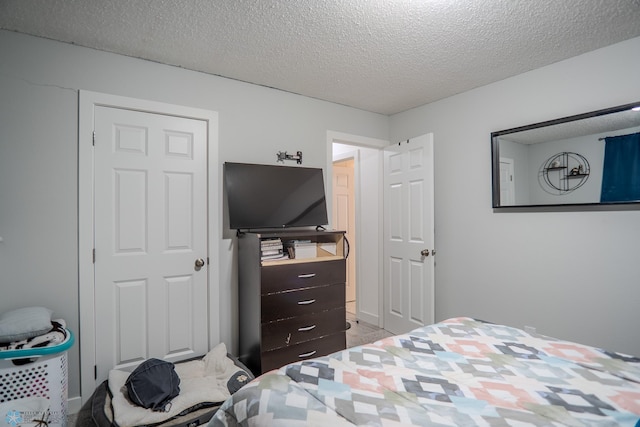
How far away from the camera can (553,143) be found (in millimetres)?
2453

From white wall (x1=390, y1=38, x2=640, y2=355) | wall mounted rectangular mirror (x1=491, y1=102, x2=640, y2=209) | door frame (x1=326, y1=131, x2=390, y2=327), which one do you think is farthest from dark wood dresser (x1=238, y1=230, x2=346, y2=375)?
wall mounted rectangular mirror (x1=491, y1=102, x2=640, y2=209)

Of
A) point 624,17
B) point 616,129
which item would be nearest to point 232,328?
point 616,129

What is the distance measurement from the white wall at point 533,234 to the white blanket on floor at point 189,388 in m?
2.20

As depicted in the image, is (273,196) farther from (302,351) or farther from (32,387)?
(32,387)

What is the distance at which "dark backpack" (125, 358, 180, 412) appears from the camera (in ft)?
6.09

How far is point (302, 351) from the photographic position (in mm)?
2521

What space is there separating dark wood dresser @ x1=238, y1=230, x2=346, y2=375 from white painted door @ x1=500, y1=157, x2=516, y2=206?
57.8 inches

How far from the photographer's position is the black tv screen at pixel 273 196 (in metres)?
2.66

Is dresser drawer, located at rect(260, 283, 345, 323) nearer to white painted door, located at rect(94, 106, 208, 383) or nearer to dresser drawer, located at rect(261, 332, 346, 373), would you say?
dresser drawer, located at rect(261, 332, 346, 373)

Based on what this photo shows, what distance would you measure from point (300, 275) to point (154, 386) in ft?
3.88

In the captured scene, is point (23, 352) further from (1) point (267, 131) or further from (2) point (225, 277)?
(1) point (267, 131)

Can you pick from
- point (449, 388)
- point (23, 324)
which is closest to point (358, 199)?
point (449, 388)

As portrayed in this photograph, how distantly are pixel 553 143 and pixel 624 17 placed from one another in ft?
2.77

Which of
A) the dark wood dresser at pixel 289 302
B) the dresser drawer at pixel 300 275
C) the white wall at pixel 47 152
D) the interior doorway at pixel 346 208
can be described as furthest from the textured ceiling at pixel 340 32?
the interior doorway at pixel 346 208
